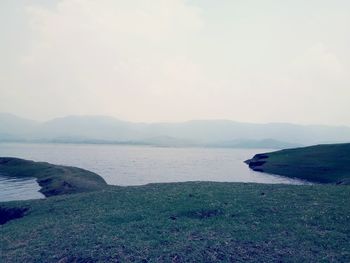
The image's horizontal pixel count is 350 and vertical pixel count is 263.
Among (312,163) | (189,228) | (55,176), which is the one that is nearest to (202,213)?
(189,228)

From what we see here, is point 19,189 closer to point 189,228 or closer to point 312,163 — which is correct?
point 189,228

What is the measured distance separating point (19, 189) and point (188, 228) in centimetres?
5432

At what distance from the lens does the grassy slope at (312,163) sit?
3216 inches

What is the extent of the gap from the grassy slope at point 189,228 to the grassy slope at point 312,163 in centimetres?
4980

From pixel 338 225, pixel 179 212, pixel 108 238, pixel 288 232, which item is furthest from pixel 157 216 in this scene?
pixel 338 225

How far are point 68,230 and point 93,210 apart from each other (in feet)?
19.2

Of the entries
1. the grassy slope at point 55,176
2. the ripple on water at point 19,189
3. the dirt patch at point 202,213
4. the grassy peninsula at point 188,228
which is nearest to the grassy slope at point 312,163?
the grassy peninsula at point 188,228

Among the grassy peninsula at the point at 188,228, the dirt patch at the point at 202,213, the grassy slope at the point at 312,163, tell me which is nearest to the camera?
the grassy peninsula at the point at 188,228

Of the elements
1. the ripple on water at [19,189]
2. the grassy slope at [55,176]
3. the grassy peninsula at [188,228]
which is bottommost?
the ripple on water at [19,189]

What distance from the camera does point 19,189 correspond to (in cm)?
6712

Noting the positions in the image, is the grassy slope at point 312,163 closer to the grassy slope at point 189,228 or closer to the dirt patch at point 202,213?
the grassy slope at point 189,228

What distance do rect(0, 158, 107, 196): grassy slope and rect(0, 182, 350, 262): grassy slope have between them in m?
27.0

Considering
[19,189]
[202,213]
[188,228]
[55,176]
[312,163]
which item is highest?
[312,163]

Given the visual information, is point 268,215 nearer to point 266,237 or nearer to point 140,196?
point 266,237
